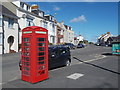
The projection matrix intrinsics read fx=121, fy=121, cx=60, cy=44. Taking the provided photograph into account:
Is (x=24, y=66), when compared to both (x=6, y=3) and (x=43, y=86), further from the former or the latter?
(x=6, y=3)

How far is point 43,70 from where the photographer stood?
602 cm

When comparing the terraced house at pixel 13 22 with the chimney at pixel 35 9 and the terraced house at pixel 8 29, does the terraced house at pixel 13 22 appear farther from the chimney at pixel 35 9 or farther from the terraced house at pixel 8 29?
the chimney at pixel 35 9

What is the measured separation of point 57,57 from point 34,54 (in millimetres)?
3395

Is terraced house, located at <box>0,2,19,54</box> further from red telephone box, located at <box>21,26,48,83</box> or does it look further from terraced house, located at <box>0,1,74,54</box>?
red telephone box, located at <box>21,26,48,83</box>

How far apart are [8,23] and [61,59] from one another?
16.6 meters

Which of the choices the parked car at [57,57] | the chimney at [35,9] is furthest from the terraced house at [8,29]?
the parked car at [57,57]

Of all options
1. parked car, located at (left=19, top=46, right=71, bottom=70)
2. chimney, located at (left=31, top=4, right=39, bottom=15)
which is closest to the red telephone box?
parked car, located at (left=19, top=46, right=71, bottom=70)

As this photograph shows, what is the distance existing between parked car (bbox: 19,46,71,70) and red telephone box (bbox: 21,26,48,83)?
196 cm

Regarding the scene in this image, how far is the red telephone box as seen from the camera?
548 centimetres

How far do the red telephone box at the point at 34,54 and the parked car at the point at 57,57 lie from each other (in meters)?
1.96

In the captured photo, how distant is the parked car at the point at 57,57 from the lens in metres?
8.12

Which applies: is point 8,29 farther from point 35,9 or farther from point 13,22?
point 35,9

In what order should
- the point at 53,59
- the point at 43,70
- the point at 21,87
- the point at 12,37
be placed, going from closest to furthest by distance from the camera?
1. the point at 21,87
2. the point at 43,70
3. the point at 53,59
4. the point at 12,37

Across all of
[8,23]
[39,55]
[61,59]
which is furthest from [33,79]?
[8,23]
